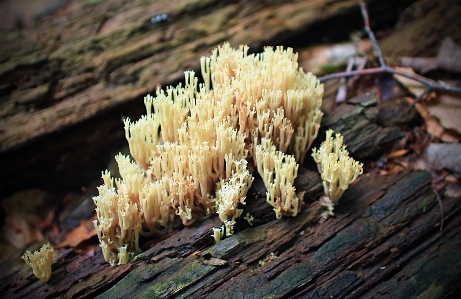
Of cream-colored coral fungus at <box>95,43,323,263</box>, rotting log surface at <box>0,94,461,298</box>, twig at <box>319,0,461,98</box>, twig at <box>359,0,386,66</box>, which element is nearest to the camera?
rotting log surface at <box>0,94,461,298</box>

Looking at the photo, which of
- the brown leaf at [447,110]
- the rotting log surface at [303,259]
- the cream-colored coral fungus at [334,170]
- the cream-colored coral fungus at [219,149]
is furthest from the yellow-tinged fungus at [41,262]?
the brown leaf at [447,110]

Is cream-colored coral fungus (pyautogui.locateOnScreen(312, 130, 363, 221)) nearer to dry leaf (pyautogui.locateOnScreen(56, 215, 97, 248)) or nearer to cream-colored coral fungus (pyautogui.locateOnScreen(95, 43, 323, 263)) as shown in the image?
cream-colored coral fungus (pyautogui.locateOnScreen(95, 43, 323, 263))

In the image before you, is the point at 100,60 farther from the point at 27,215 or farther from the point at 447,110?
the point at 447,110

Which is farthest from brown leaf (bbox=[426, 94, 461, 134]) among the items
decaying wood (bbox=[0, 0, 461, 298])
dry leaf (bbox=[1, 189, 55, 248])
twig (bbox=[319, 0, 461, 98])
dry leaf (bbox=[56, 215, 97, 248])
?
dry leaf (bbox=[1, 189, 55, 248])

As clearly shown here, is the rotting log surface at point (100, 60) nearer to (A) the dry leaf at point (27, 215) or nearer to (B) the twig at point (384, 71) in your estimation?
(A) the dry leaf at point (27, 215)

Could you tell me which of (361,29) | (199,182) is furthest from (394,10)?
(199,182)

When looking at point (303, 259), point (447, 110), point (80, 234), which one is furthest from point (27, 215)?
point (447, 110)

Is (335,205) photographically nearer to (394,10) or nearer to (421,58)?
(421,58)
